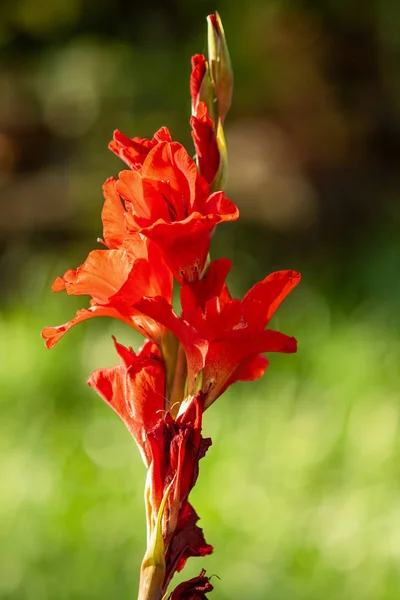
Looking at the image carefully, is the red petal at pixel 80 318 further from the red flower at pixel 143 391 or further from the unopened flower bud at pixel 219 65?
the unopened flower bud at pixel 219 65

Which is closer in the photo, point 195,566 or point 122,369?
point 122,369

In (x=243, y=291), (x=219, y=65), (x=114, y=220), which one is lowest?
(x=114, y=220)

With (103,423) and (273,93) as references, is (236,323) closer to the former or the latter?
(103,423)

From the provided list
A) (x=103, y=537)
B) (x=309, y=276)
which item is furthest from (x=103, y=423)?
(x=309, y=276)

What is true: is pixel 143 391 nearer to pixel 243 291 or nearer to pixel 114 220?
pixel 114 220

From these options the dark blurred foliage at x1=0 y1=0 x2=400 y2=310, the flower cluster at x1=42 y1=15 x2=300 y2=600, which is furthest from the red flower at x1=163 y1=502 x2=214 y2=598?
the dark blurred foliage at x1=0 y1=0 x2=400 y2=310

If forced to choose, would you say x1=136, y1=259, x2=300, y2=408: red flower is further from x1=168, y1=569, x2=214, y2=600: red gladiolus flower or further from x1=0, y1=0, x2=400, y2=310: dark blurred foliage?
x1=0, y1=0, x2=400, y2=310: dark blurred foliage

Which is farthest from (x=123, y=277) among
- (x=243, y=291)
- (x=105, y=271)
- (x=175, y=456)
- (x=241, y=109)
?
(x=241, y=109)
